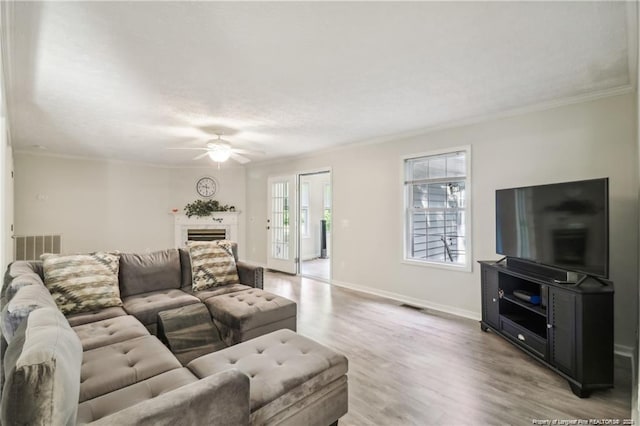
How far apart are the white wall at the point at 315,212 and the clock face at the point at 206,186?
7.73ft

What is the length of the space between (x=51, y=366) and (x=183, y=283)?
98.5 inches

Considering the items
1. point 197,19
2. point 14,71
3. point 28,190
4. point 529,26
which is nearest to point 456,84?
point 529,26

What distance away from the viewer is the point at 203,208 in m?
6.92

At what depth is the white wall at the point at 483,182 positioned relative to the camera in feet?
8.84

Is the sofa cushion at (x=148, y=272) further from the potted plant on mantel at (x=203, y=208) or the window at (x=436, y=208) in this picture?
the potted plant on mantel at (x=203, y=208)

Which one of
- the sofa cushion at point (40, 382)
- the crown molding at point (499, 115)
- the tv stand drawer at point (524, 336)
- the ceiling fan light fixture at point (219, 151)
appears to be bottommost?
the tv stand drawer at point (524, 336)

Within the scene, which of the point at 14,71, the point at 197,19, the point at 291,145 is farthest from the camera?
the point at 291,145

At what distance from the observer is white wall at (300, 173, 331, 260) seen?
823 cm

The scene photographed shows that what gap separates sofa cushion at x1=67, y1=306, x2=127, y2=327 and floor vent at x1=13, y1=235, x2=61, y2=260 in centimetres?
427

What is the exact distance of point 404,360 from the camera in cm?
260

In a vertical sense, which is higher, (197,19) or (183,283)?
(197,19)

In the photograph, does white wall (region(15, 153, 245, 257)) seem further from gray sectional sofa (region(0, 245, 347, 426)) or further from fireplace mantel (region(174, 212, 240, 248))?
gray sectional sofa (region(0, 245, 347, 426))

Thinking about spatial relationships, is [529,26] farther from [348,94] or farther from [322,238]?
[322,238]

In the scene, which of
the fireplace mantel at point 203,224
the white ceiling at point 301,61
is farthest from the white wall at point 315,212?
the white ceiling at point 301,61
